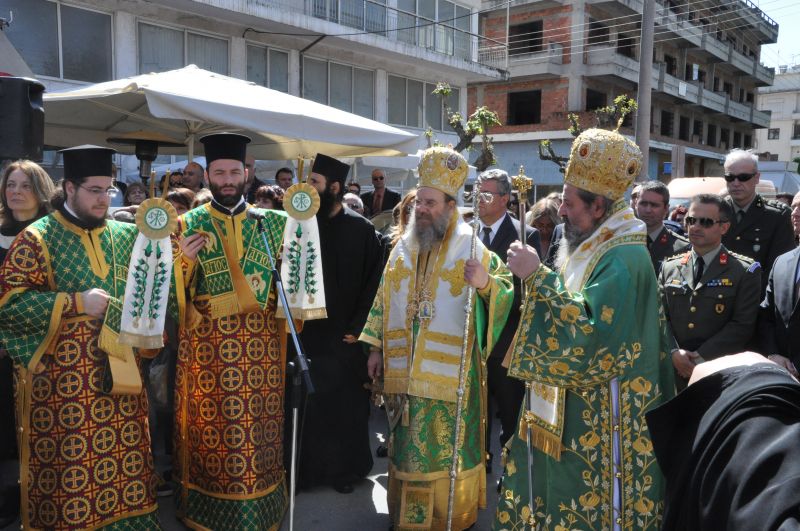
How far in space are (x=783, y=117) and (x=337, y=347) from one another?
7521 centimetres

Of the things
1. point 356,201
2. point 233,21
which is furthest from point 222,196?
point 233,21

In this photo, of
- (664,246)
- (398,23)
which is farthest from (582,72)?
(664,246)

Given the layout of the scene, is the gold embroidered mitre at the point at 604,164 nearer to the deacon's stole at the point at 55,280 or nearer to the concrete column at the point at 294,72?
the deacon's stole at the point at 55,280

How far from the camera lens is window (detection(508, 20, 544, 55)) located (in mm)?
32688

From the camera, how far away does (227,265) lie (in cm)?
389

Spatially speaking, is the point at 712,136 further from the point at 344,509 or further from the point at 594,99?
the point at 344,509

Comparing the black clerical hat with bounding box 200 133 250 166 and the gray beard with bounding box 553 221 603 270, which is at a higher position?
the black clerical hat with bounding box 200 133 250 166

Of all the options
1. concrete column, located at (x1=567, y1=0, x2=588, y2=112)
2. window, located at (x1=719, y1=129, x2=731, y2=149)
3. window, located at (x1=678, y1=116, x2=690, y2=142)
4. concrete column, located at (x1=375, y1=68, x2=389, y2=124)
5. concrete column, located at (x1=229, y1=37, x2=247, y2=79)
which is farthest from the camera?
window, located at (x1=719, y1=129, x2=731, y2=149)

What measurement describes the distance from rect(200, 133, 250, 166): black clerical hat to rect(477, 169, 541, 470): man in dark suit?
67.4 inches

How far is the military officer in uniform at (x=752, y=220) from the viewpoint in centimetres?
529

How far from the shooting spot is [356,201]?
7.93 meters

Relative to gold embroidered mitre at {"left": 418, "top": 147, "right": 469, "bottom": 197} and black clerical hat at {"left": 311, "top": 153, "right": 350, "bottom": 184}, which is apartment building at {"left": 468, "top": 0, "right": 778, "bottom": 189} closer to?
black clerical hat at {"left": 311, "top": 153, "right": 350, "bottom": 184}

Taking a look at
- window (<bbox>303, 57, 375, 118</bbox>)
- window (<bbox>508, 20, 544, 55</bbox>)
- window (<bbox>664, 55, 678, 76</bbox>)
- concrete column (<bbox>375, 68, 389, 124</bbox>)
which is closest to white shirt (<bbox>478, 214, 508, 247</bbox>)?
window (<bbox>303, 57, 375, 118</bbox>)

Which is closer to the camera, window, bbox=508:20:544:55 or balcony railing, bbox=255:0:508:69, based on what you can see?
balcony railing, bbox=255:0:508:69
